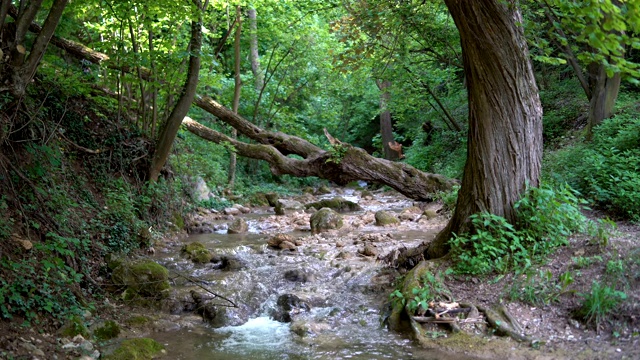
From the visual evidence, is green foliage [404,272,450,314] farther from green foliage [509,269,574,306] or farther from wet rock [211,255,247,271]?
wet rock [211,255,247,271]

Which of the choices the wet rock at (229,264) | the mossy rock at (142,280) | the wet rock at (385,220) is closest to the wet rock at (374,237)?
the wet rock at (385,220)

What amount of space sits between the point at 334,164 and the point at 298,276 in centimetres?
481

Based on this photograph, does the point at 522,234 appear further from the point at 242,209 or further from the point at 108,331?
the point at 242,209

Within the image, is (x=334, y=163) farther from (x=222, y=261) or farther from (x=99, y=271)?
(x=99, y=271)

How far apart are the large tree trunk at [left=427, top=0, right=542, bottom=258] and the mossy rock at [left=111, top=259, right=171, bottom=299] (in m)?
3.98

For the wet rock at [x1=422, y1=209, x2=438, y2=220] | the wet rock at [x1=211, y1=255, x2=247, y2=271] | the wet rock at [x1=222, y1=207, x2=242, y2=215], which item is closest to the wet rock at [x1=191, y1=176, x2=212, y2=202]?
the wet rock at [x1=222, y1=207, x2=242, y2=215]

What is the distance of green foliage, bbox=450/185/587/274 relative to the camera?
19.0 ft

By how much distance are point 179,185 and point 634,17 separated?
9.57m

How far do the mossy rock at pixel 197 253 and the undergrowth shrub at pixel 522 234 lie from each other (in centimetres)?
424

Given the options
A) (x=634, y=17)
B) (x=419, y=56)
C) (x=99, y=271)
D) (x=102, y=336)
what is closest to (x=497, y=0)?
(x=634, y=17)

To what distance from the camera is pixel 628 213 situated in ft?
22.1

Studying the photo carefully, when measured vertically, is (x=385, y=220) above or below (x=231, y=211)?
above

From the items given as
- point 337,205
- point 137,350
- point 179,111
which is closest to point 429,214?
point 337,205

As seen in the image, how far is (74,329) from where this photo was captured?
199 inches
